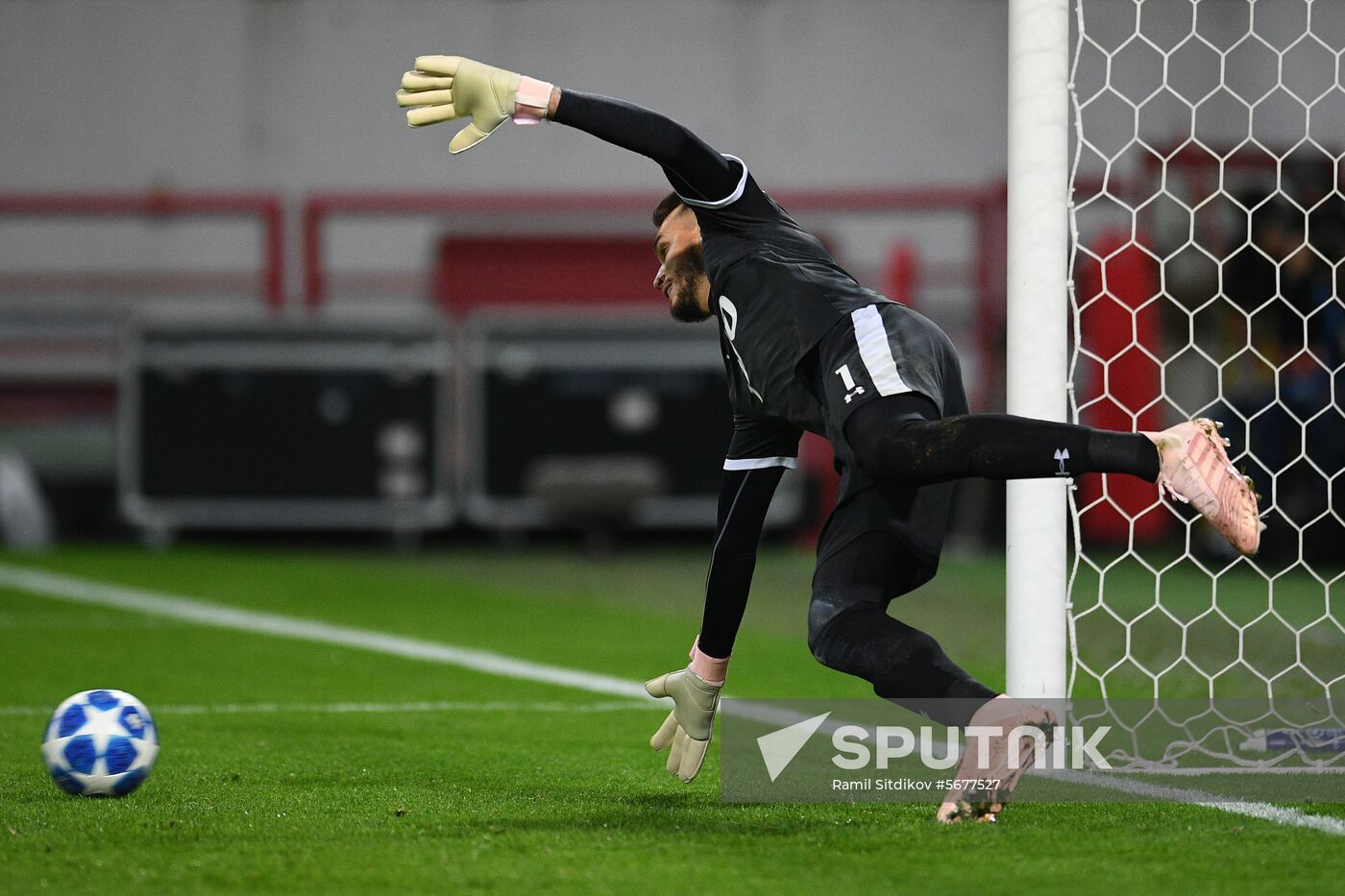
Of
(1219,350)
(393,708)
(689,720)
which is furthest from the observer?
(1219,350)

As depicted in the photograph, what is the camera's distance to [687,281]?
3316 millimetres

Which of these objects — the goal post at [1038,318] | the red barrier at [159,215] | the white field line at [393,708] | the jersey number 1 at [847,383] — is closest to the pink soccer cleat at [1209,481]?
the jersey number 1 at [847,383]

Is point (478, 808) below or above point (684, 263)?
below

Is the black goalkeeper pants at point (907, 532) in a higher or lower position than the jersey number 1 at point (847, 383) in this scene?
lower

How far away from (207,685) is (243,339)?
7666 mm

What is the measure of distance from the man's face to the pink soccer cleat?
97 centimetres

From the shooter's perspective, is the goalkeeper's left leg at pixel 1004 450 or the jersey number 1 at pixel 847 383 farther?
the jersey number 1 at pixel 847 383

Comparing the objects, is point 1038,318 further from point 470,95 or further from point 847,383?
point 470,95

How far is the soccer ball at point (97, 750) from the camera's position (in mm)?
3166

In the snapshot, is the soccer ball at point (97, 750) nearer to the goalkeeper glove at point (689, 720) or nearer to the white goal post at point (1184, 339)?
the goalkeeper glove at point (689, 720)

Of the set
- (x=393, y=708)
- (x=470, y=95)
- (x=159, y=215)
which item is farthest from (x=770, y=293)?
(x=159, y=215)

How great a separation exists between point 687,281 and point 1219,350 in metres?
9.29

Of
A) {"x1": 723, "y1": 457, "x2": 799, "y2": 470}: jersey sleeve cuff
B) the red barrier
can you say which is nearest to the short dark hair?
{"x1": 723, "y1": 457, "x2": 799, "y2": 470}: jersey sleeve cuff

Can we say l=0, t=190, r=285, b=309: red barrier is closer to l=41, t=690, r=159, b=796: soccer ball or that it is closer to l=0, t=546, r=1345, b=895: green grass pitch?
l=0, t=546, r=1345, b=895: green grass pitch
